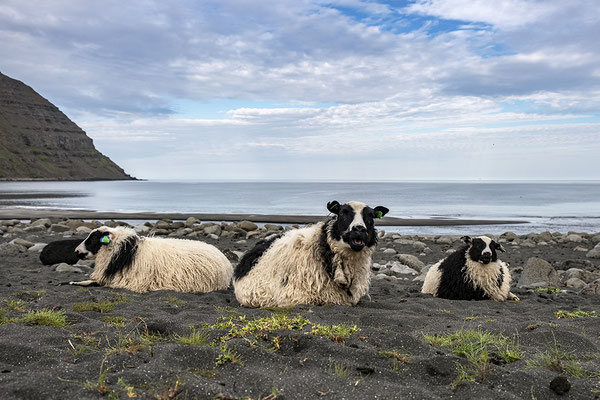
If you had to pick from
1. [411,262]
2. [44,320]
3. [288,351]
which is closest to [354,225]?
[288,351]

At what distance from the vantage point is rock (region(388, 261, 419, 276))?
15466mm

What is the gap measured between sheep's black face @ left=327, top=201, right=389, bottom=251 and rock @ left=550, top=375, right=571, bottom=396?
13.2 ft

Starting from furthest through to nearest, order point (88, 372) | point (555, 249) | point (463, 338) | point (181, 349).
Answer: point (555, 249) < point (463, 338) < point (181, 349) < point (88, 372)

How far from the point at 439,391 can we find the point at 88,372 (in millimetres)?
3031

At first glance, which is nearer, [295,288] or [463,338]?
[463,338]

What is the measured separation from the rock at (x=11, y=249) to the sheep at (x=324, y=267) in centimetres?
1151

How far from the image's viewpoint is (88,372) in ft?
13.2

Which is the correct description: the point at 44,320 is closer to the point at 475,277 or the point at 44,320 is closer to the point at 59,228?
the point at 475,277

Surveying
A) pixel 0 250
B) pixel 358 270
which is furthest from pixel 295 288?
pixel 0 250

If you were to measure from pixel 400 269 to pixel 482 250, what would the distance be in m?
5.97

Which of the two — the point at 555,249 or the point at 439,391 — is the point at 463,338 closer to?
the point at 439,391

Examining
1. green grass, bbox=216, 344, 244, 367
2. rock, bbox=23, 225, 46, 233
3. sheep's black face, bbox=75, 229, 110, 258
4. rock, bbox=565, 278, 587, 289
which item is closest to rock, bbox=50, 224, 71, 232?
rock, bbox=23, 225, 46, 233

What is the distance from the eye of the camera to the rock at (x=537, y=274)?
13.4 metres

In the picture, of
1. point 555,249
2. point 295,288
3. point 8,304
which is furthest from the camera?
point 555,249
